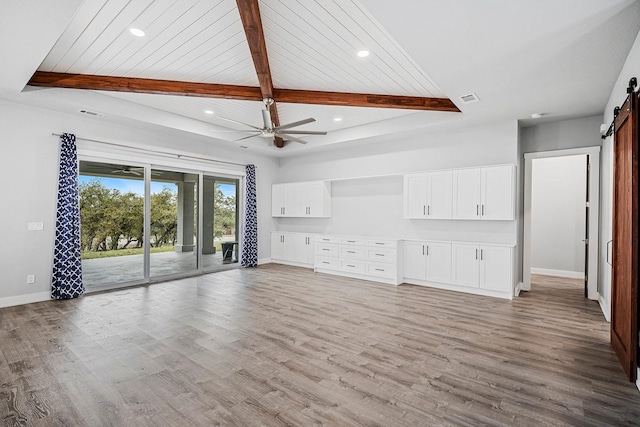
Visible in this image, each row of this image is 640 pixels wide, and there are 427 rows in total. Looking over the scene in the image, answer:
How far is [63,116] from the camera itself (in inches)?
199

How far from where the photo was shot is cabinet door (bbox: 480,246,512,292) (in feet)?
16.4

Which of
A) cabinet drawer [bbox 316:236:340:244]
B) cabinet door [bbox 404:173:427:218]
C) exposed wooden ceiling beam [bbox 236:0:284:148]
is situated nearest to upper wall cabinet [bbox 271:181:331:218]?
cabinet drawer [bbox 316:236:340:244]

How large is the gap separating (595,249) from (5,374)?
7659 mm

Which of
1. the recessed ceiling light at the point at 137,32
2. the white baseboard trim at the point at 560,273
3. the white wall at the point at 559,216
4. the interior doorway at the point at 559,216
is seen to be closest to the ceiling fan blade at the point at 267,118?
the recessed ceiling light at the point at 137,32

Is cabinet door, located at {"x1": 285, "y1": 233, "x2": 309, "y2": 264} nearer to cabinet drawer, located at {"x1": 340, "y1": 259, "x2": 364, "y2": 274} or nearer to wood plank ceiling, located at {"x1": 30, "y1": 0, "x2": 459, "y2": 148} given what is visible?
cabinet drawer, located at {"x1": 340, "y1": 259, "x2": 364, "y2": 274}

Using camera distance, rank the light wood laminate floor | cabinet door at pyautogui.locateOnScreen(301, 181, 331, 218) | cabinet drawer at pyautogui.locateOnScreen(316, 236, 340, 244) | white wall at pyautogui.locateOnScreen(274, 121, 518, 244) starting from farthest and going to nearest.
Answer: cabinet door at pyautogui.locateOnScreen(301, 181, 331, 218), cabinet drawer at pyautogui.locateOnScreen(316, 236, 340, 244), white wall at pyautogui.locateOnScreen(274, 121, 518, 244), the light wood laminate floor

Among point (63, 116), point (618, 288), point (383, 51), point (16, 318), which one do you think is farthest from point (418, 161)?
point (16, 318)

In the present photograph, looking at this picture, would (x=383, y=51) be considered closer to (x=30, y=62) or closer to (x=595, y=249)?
(x=30, y=62)

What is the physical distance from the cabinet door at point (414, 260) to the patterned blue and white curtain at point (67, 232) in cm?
573

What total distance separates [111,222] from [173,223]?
1147mm

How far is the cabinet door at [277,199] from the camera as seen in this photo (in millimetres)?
8359

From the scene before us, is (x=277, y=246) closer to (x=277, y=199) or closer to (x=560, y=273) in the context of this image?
(x=277, y=199)

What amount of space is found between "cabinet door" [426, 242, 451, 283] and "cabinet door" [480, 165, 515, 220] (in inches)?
35.1

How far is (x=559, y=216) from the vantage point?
7.08m
